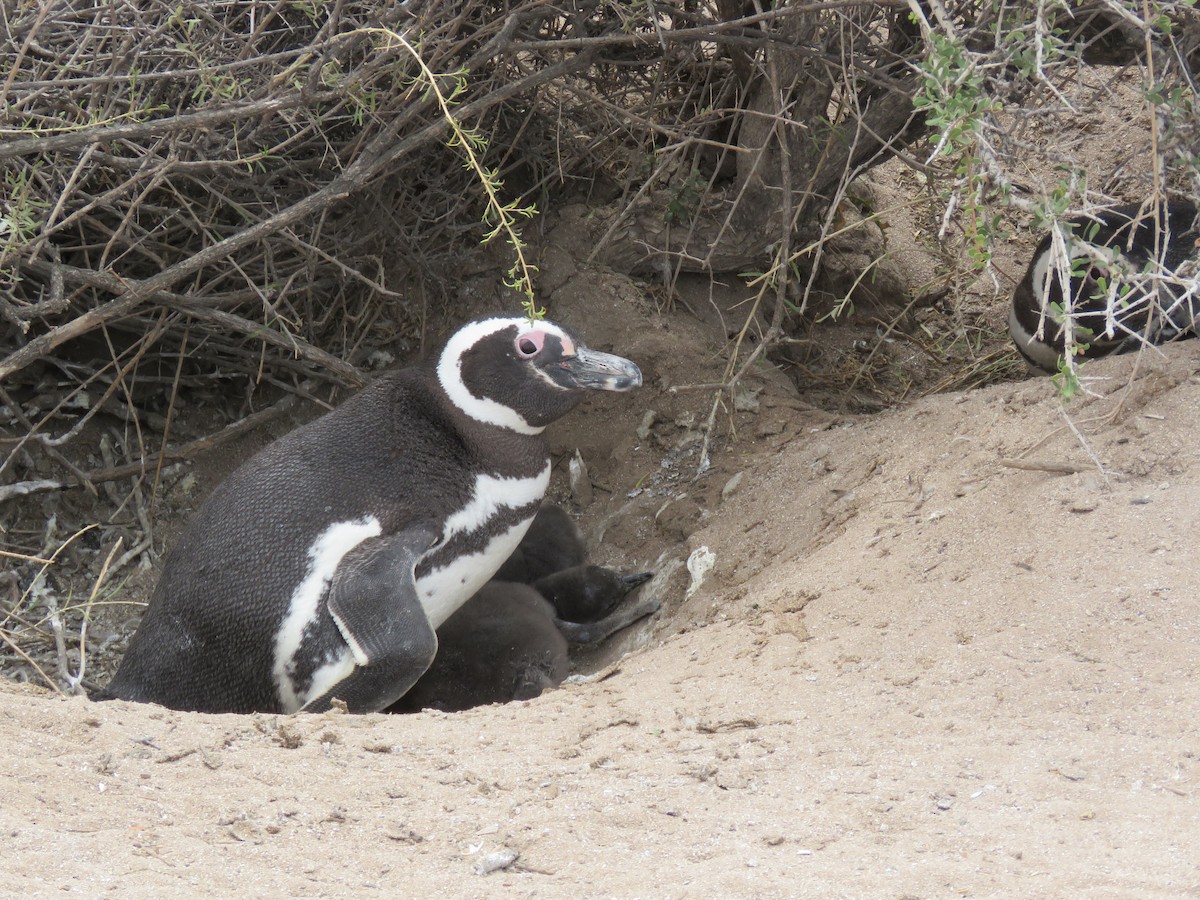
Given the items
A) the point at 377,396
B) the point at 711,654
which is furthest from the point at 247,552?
the point at 711,654

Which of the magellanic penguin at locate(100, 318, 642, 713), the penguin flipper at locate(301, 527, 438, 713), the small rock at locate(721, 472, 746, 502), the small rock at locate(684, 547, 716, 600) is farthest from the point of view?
the small rock at locate(721, 472, 746, 502)

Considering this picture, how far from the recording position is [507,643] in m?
3.60

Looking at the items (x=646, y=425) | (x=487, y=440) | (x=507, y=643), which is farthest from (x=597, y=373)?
(x=646, y=425)

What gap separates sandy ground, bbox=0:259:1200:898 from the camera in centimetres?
180

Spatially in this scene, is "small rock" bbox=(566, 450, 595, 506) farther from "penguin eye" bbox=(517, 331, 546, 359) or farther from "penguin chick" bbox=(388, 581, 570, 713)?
"penguin eye" bbox=(517, 331, 546, 359)

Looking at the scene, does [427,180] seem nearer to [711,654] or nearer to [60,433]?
[60,433]

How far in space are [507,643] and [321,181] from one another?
5.55 ft

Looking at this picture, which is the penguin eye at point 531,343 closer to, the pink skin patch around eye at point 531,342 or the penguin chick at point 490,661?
the pink skin patch around eye at point 531,342

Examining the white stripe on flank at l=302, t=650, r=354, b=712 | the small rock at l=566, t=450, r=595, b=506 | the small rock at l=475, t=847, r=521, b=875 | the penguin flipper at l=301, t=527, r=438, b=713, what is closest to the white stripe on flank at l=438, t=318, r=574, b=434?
the penguin flipper at l=301, t=527, r=438, b=713

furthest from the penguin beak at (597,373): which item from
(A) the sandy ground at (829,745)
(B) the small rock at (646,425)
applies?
(B) the small rock at (646,425)

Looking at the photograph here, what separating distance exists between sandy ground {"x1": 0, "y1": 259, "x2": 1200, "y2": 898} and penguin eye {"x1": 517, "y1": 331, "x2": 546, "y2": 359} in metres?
0.89

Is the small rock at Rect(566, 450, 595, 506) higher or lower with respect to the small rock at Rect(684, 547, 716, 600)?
lower

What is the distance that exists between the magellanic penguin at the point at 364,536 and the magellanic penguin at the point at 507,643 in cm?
14

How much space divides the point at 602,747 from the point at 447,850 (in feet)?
1.69
